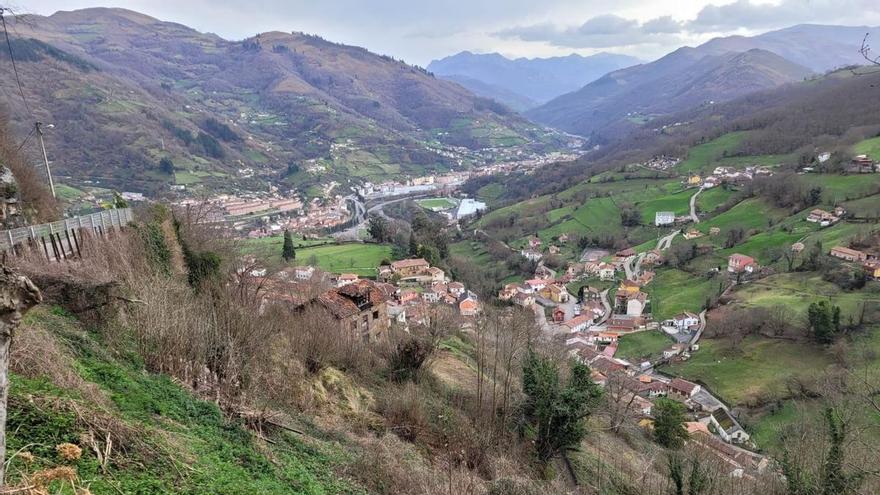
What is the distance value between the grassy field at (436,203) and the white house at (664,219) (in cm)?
5063

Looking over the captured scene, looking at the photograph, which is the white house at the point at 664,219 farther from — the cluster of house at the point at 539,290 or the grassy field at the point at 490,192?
the grassy field at the point at 490,192

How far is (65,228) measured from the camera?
12492 mm

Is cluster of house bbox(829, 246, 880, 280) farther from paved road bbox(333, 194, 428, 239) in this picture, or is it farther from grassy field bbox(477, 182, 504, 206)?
grassy field bbox(477, 182, 504, 206)

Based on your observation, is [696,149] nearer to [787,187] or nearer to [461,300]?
[787,187]

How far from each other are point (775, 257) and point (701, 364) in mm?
27092

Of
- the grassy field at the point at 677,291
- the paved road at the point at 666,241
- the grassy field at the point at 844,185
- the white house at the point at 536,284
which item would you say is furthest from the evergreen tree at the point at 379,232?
the grassy field at the point at 844,185

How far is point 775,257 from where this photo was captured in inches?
2349

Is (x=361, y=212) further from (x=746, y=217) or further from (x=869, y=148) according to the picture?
(x=869, y=148)

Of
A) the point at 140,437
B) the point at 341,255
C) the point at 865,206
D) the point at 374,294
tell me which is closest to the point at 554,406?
the point at 374,294

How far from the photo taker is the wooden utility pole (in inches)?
125

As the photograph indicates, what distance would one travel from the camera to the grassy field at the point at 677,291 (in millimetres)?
55000

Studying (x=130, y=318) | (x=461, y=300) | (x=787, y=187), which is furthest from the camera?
(x=787, y=187)

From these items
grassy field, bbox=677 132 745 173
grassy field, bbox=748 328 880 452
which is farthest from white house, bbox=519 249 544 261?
grassy field, bbox=677 132 745 173

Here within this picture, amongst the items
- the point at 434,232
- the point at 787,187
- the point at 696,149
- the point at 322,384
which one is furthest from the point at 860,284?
the point at 696,149
